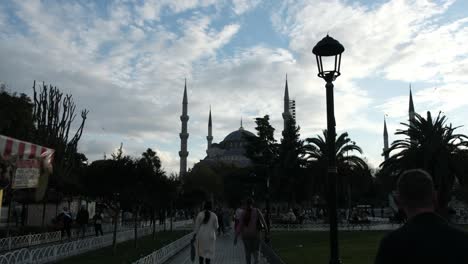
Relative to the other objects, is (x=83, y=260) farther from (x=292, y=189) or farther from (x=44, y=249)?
(x=292, y=189)

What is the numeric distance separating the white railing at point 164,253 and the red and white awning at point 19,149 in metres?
2.62

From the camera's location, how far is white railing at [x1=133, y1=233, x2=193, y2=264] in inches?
374

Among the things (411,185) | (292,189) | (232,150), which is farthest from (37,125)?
(232,150)

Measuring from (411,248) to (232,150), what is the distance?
364 ft

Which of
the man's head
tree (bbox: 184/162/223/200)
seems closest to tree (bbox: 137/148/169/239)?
the man's head

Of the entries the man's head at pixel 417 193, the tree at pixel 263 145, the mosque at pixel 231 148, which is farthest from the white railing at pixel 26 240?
the mosque at pixel 231 148

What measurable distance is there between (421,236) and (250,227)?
795 cm

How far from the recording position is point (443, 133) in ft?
69.9

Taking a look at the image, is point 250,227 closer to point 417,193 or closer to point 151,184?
point 417,193

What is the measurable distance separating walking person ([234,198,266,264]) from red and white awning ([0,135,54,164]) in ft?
15.1

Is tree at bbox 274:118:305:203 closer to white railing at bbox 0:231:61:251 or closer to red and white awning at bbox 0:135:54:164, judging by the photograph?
white railing at bbox 0:231:61:251

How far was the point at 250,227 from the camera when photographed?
10.3 meters

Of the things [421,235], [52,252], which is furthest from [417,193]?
[52,252]

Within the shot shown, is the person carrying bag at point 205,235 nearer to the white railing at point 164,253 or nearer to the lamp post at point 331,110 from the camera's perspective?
the white railing at point 164,253
